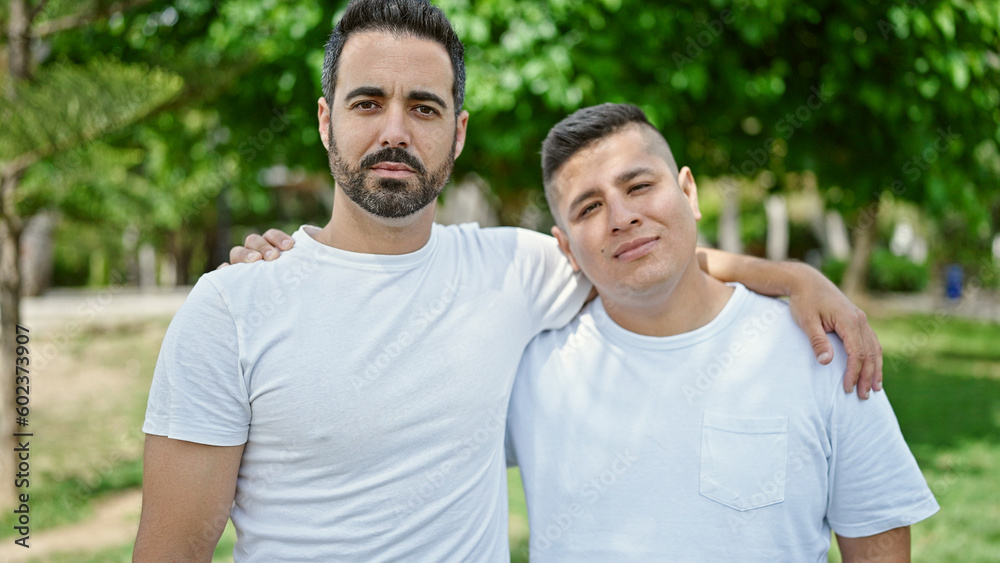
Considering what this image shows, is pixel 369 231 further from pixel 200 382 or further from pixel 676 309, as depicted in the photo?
pixel 676 309

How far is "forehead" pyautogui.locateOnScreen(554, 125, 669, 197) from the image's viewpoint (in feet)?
7.52

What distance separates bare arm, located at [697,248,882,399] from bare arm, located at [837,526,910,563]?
0.41 meters

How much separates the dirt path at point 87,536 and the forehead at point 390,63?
4517 millimetres

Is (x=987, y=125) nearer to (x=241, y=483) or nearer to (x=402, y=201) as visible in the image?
(x=402, y=201)

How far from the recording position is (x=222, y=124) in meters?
6.51

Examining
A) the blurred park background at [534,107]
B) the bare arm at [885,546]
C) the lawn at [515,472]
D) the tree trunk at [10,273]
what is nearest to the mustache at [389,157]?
the bare arm at [885,546]

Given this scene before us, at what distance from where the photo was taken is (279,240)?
85.8 inches

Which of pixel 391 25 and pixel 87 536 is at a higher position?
pixel 391 25

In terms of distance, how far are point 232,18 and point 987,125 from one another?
5.29 meters

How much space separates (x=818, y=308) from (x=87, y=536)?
19.0 ft

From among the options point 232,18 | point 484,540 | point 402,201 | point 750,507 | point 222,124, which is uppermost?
point 232,18

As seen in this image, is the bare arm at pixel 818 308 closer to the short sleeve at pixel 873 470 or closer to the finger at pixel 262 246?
the short sleeve at pixel 873 470

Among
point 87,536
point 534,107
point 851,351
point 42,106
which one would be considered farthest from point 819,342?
point 87,536

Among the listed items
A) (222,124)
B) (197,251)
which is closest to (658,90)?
(222,124)
